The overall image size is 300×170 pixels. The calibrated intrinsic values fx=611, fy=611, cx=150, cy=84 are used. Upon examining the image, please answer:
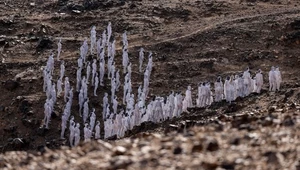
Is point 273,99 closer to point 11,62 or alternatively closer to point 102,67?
point 102,67

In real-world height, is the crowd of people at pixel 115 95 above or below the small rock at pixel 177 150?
below

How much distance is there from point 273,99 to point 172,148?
1022 cm

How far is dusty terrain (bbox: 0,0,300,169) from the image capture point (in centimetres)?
797

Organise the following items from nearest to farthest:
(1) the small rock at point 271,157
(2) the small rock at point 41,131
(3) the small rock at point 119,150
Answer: (1) the small rock at point 271,157, (3) the small rock at point 119,150, (2) the small rock at point 41,131

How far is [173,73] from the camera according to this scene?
80.3 ft

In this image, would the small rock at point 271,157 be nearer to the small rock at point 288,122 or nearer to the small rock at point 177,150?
the small rock at point 177,150

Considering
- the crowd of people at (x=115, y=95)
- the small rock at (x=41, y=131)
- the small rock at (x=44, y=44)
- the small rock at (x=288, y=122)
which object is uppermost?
the small rock at (x=44, y=44)

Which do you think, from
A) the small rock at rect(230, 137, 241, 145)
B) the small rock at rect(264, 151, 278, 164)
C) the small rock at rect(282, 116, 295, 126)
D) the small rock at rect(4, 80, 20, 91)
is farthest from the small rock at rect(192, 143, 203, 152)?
the small rock at rect(4, 80, 20, 91)

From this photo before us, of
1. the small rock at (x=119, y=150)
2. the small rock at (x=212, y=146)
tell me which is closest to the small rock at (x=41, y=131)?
the small rock at (x=119, y=150)

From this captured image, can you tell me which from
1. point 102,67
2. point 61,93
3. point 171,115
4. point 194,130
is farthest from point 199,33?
point 194,130

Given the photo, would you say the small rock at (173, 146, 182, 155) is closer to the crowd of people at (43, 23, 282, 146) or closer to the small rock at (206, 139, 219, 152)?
the small rock at (206, 139, 219, 152)

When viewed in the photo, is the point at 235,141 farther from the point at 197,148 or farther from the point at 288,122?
the point at 288,122

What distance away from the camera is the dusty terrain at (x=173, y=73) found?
7973mm

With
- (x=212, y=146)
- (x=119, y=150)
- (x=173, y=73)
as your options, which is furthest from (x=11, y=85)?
(x=212, y=146)
